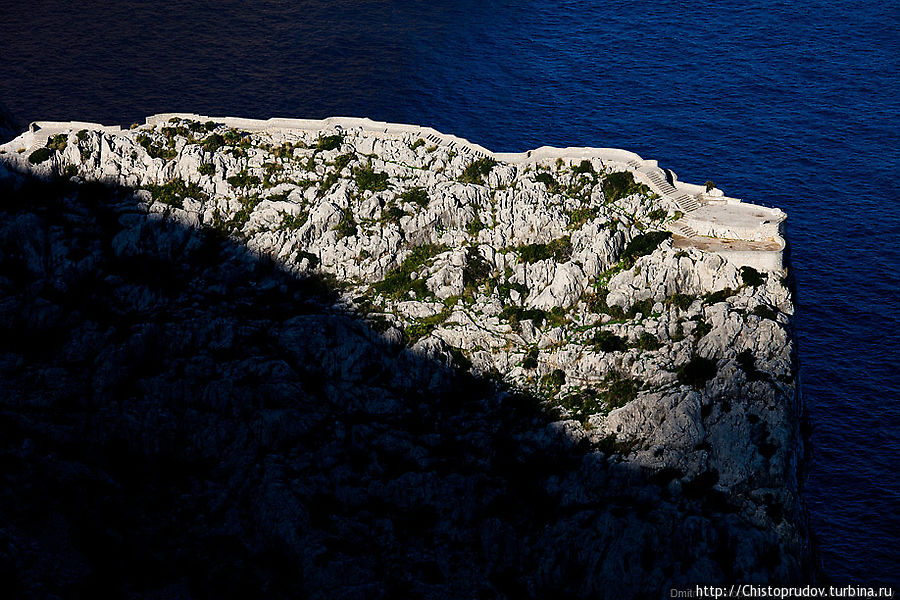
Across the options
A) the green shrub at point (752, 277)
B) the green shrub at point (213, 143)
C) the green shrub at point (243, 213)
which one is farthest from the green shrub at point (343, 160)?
the green shrub at point (752, 277)

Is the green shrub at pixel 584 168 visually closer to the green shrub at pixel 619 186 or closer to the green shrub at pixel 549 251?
the green shrub at pixel 619 186

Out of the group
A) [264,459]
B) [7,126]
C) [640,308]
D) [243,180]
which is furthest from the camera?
[7,126]

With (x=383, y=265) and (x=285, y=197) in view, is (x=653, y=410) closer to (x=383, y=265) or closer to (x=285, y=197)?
(x=383, y=265)

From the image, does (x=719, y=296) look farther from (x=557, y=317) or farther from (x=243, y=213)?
(x=243, y=213)

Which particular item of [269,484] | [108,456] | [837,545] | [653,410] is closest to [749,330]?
[653,410]

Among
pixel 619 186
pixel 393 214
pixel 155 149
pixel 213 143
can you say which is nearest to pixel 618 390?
pixel 619 186

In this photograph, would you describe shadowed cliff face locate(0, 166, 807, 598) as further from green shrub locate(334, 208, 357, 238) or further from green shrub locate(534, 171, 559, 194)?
green shrub locate(534, 171, 559, 194)
